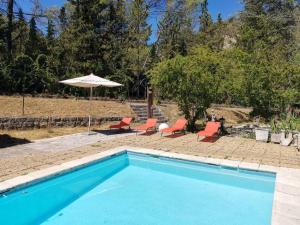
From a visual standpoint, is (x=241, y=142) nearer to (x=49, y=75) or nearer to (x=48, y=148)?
(x=48, y=148)

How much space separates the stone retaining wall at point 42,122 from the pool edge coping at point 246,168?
512cm

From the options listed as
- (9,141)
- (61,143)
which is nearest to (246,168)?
(61,143)

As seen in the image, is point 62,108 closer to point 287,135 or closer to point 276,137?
point 276,137

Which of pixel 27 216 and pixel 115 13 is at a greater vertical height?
pixel 115 13

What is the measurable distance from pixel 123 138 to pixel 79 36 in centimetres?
1455

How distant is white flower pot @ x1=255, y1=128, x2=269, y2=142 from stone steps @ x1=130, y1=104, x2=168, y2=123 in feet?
23.5

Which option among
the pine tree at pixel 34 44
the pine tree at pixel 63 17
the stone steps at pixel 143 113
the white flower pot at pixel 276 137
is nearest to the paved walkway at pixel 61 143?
the stone steps at pixel 143 113

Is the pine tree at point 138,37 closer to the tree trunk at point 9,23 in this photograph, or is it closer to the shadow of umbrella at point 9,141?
the tree trunk at point 9,23

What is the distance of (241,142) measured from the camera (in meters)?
12.2

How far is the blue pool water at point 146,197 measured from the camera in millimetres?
A: 5977

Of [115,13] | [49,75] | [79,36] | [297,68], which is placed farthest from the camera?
[115,13]

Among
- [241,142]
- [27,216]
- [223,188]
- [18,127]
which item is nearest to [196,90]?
[241,142]

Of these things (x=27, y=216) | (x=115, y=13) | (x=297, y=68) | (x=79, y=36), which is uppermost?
(x=115, y=13)

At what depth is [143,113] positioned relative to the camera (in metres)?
19.6
